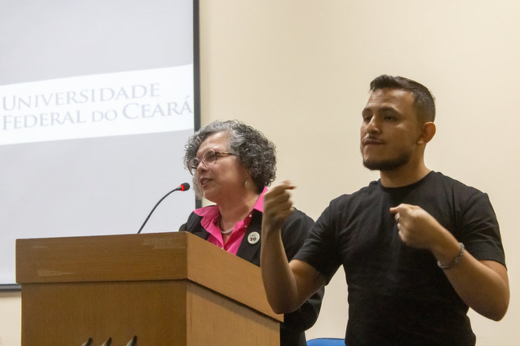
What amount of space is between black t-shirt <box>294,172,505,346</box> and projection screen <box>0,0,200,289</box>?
1.84 meters

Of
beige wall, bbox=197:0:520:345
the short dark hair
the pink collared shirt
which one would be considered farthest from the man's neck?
beige wall, bbox=197:0:520:345

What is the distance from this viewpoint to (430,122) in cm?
170

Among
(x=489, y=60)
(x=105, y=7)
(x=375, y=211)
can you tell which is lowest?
(x=375, y=211)

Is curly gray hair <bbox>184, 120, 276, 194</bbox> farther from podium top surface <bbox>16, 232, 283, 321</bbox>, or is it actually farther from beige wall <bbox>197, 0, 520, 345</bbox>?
podium top surface <bbox>16, 232, 283, 321</bbox>

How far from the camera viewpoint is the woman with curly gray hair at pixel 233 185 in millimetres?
2334

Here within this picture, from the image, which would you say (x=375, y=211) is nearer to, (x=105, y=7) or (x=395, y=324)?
(x=395, y=324)

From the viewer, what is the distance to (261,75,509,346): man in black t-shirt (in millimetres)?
1379

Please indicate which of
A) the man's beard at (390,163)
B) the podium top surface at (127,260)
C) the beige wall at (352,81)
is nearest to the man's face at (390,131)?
the man's beard at (390,163)

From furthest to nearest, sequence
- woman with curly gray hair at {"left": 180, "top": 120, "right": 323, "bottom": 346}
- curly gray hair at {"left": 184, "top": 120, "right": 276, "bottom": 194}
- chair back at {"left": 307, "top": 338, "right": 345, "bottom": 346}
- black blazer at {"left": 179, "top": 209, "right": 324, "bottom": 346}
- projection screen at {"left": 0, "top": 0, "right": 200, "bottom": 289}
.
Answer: projection screen at {"left": 0, "top": 0, "right": 200, "bottom": 289} → curly gray hair at {"left": 184, "top": 120, "right": 276, "bottom": 194} → chair back at {"left": 307, "top": 338, "right": 345, "bottom": 346} → woman with curly gray hair at {"left": 180, "top": 120, "right": 323, "bottom": 346} → black blazer at {"left": 179, "top": 209, "right": 324, "bottom": 346}

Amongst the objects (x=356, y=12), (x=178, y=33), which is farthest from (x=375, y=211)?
(x=178, y=33)

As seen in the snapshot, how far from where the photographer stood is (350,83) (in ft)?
10.2

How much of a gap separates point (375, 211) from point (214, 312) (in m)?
0.49

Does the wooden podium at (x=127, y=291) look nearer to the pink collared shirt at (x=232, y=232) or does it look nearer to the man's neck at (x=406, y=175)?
the man's neck at (x=406, y=175)

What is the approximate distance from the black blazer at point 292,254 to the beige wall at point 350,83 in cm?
75
